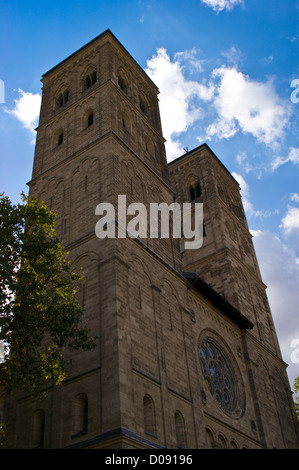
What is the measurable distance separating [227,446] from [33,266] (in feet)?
38.2

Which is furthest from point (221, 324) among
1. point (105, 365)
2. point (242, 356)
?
point (105, 365)

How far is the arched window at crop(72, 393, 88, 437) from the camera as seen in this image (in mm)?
16266

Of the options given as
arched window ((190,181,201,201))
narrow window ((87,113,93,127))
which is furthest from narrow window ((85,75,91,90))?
arched window ((190,181,201,201))

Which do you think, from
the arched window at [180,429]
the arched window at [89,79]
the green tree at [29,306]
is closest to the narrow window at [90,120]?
the arched window at [89,79]

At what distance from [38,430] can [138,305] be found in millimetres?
5293

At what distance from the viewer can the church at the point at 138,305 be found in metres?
16.8

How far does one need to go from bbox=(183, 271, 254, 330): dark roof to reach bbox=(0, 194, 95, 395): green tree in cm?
862

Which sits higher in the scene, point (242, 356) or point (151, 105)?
point (151, 105)

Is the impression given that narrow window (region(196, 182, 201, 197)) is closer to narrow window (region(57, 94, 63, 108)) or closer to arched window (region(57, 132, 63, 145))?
narrow window (region(57, 94, 63, 108))

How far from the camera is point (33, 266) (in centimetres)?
1551

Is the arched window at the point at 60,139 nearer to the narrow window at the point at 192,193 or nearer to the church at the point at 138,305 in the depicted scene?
the church at the point at 138,305

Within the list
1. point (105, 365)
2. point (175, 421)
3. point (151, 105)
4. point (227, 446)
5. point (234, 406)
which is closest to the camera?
point (105, 365)

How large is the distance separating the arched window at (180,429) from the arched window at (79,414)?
358 centimetres
